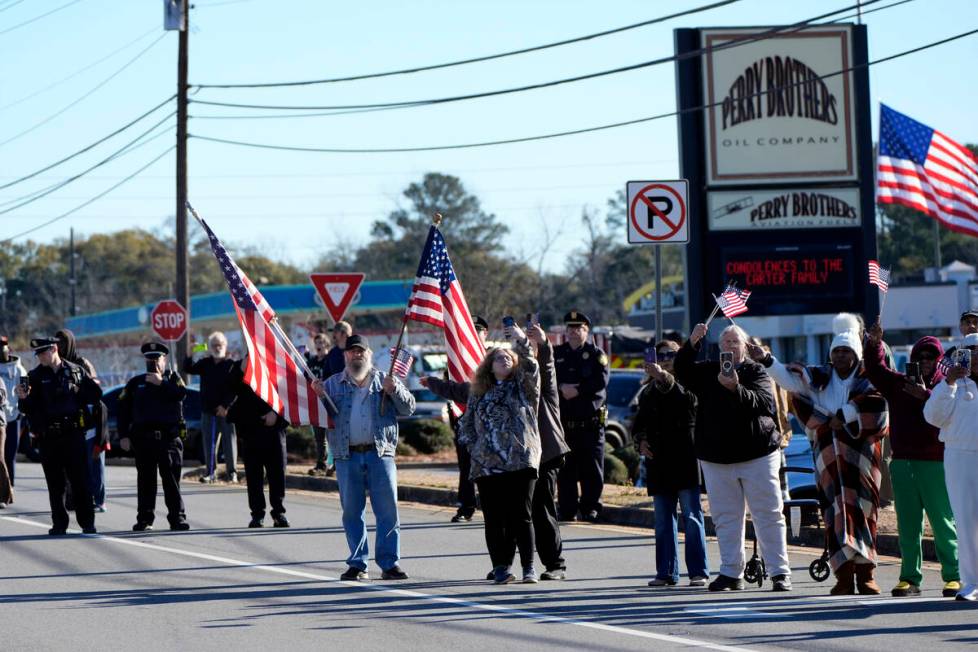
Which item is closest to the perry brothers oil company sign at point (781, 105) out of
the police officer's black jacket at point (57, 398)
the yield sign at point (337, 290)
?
the yield sign at point (337, 290)

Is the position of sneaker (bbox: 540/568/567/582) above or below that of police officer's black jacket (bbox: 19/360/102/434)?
below

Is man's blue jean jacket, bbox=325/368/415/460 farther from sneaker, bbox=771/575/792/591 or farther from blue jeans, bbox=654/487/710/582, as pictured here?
sneaker, bbox=771/575/792/591

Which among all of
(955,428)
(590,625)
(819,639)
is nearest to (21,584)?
(590,625)

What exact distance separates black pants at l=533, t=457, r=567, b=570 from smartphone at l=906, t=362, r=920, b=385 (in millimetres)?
2750

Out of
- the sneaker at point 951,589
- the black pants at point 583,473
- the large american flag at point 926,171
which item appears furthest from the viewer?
the large american flag at point 926,171

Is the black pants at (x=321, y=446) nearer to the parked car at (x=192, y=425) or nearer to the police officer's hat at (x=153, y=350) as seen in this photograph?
the parked car at (x=192, y=425)

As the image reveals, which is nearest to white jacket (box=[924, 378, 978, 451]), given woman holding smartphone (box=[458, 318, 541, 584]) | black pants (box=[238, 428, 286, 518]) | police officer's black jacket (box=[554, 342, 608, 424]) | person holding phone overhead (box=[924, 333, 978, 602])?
person holding phone overhead (box=[924, 333, 978, 602])

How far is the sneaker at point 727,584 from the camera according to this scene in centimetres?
1103

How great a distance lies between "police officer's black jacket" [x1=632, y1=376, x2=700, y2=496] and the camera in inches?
448

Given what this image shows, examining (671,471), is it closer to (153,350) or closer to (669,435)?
(669,435)

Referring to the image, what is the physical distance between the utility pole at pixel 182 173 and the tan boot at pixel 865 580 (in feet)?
59.7

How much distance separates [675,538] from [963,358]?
249 centimetres

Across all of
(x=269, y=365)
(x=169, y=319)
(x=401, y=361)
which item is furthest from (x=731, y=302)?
(x=169, y=319)

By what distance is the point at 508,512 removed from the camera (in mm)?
11555
